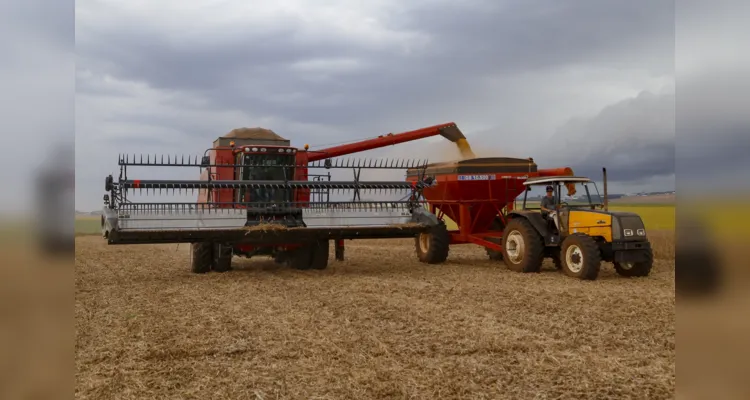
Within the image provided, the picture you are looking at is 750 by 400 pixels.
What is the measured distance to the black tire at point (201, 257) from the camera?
410 inches

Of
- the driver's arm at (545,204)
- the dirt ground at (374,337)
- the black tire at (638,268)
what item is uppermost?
the driver's arm at (545,204)

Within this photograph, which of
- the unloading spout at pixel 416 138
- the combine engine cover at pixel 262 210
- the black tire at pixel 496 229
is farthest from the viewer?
the unloading spout at pixel 416 138

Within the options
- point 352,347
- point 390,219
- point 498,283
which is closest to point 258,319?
point 352,347

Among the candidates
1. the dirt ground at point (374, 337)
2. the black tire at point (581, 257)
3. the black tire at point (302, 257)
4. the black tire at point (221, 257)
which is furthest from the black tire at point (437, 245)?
the black tire at point (221, 257)

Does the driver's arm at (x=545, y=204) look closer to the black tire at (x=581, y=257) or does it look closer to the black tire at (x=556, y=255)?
the black tire at (x=556, y=255)

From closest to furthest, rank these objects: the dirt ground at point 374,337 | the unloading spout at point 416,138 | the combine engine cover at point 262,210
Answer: the dirt ground at point 374,337, the combine engine cover at point 262,210, the unloading spout at point 416,138

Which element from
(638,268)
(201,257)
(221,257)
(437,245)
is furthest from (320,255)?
(638,268)

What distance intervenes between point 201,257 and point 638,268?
7089 millimetres

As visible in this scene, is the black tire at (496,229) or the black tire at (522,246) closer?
the black tire at (522,246)

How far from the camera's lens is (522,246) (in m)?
11.0

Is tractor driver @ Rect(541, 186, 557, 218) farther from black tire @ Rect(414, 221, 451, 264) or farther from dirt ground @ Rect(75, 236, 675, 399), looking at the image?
black tire @ Rect(414, 221, 451, 264)

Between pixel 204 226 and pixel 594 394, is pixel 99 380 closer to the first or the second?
pixel 594 394

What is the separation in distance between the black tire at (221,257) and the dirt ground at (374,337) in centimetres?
50
